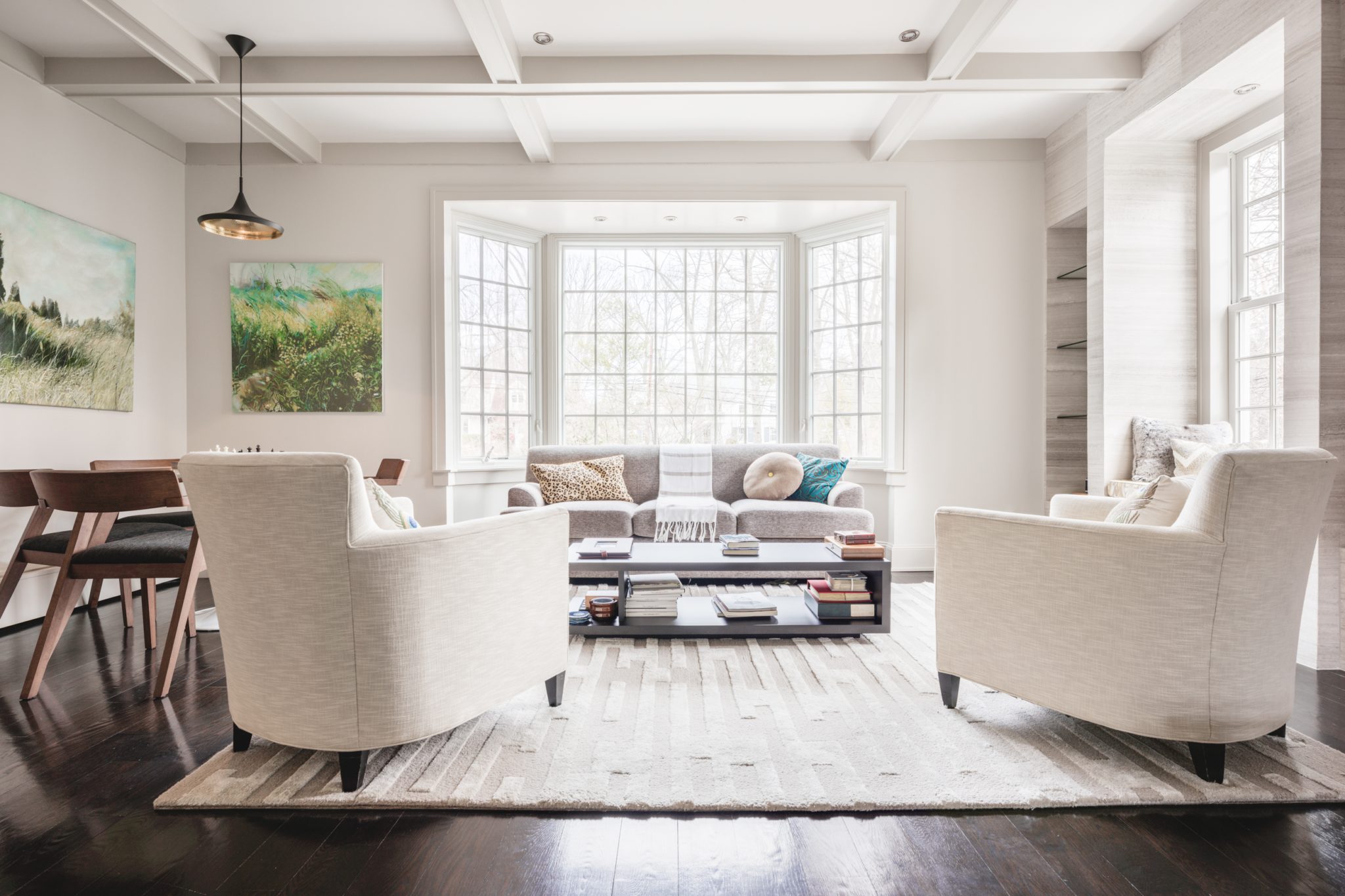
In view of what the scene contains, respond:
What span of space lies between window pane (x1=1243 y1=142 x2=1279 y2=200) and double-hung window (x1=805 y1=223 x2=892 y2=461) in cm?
194

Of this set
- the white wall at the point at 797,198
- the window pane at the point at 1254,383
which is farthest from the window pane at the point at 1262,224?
the white wall at the point at 797,198

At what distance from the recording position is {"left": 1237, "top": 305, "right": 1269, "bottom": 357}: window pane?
12.0ft

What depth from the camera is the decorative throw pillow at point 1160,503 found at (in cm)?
190

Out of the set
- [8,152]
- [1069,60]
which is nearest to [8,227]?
[8,152]

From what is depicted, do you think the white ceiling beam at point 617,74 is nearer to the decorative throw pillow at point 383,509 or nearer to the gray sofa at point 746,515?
the gray sofa at point 746,515

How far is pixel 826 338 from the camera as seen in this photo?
5238mm

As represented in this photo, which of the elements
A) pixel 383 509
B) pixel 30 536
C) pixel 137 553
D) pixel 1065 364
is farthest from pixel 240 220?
pixel 1065 364

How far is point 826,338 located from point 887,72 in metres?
1.90

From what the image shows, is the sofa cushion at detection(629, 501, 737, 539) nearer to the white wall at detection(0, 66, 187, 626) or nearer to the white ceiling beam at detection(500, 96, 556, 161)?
the white ceiling beam at detection(500, 96, 556, 161)

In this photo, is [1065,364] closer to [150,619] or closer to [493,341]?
[493,341]

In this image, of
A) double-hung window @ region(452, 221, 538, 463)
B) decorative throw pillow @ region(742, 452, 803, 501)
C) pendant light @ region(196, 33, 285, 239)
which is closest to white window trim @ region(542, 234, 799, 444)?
double-hung window @ region(452, 221, 538, 463)

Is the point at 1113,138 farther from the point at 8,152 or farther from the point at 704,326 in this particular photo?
the point at 8,152

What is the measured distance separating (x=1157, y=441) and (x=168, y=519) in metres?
5.05

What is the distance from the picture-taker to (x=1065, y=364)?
15.4 feet
